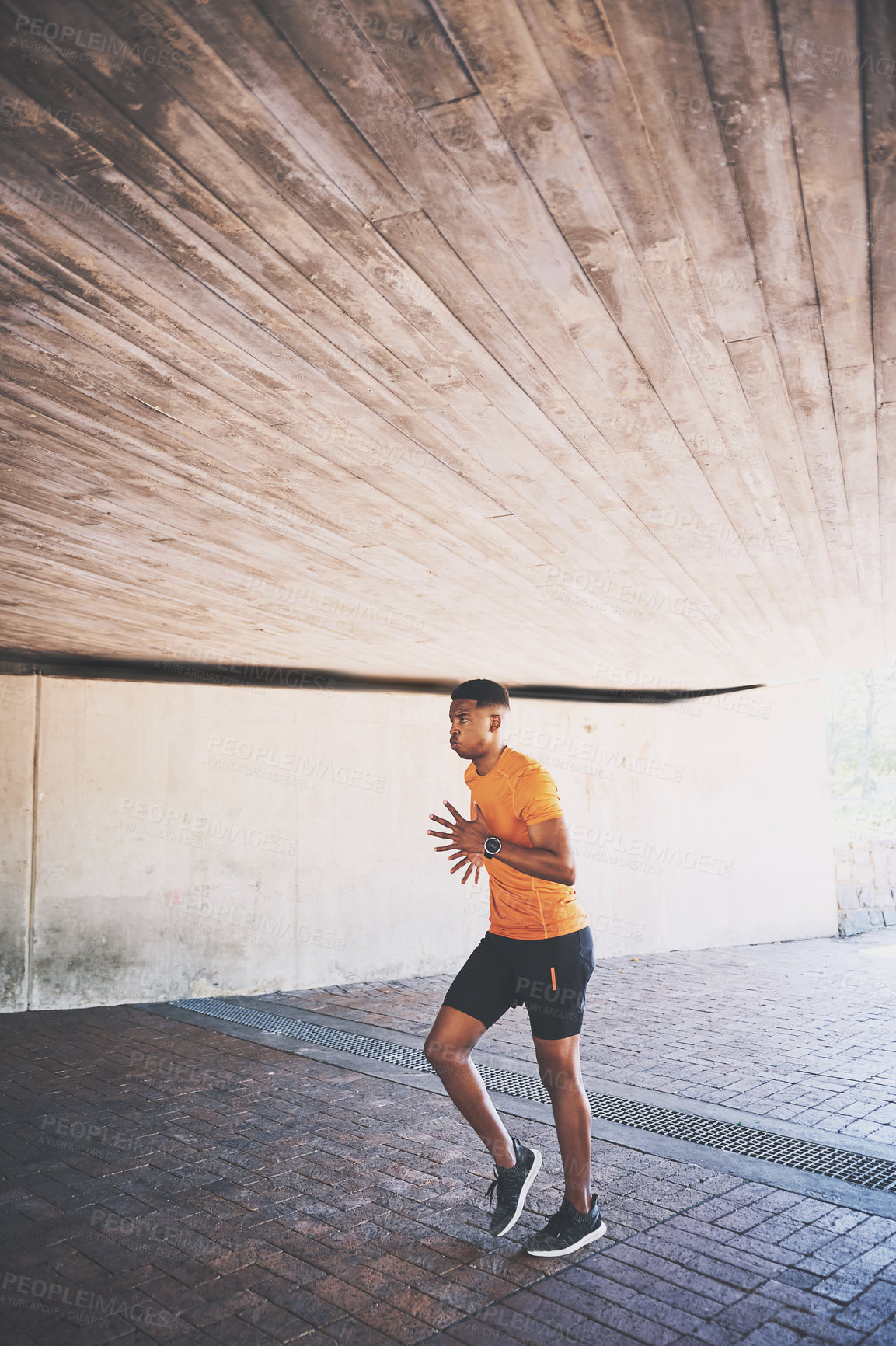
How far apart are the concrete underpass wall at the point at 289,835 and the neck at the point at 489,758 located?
19.6ft

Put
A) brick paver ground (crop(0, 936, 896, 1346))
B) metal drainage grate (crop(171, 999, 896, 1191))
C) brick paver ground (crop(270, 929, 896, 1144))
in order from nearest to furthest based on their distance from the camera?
brick paver ground (crop(0, 936, 896, 1346))
metal drainage grate (crop(171, 999, 896, 1191))
brick paver ground (crop(270, 929, 896, 1144))

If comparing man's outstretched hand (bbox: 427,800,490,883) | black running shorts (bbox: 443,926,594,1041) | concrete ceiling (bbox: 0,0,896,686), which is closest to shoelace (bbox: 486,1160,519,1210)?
black running shorts (bbox: 443,926,594,1041)

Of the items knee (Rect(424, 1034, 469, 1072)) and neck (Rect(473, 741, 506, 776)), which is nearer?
knee (Rect(424, 1034, 469, 1072))

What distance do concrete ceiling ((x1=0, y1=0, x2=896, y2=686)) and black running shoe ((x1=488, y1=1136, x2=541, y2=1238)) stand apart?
9.87 ft

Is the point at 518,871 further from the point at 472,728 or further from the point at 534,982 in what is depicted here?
the point at 472,728

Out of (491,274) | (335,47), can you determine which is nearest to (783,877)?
(491,274)

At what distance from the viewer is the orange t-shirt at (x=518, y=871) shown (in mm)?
3459

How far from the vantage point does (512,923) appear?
3520 millimetres

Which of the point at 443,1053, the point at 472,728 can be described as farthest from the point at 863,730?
the point at 443,1053

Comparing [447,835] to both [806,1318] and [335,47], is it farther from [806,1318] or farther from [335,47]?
[335,47]

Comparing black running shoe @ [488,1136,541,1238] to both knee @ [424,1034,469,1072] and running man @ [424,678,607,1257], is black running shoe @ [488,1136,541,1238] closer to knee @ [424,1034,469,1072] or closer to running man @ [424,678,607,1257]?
running man @ [424,678,607,1257]

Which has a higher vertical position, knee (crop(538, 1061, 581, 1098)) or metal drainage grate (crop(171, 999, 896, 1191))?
knee (crop(538, 1061, 581, 1098))

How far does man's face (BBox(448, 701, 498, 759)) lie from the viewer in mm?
3639

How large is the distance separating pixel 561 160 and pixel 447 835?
231cm
